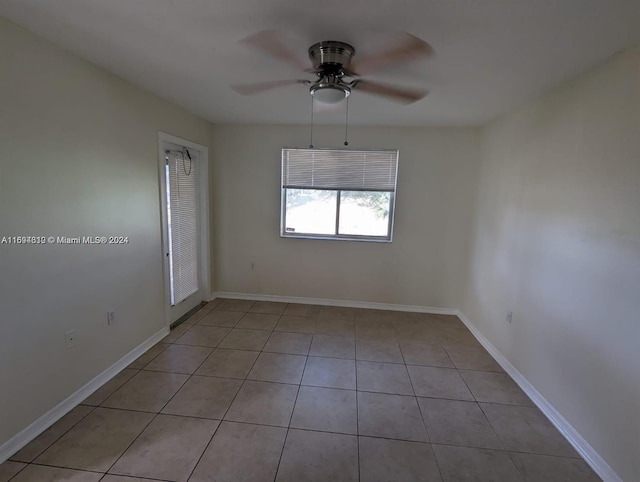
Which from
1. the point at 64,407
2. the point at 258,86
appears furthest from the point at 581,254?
the point at 64,407

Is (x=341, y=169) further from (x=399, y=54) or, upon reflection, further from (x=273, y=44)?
(x=273, y=44)

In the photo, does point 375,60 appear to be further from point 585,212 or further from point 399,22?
point 585,212

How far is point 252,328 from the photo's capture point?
133 inches

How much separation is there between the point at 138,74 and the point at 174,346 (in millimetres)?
2413

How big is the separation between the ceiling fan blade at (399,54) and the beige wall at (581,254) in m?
1.15

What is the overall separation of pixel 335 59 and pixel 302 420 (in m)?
2.29

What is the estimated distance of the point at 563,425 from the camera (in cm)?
200

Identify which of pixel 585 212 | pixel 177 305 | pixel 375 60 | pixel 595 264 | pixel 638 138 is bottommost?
pixel 177 305

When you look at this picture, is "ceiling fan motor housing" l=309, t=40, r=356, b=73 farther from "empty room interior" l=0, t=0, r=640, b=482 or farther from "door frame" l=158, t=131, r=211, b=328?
"door frame" l=158, t=131, r=211, b=328

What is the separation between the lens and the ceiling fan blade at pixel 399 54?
4.62 ft

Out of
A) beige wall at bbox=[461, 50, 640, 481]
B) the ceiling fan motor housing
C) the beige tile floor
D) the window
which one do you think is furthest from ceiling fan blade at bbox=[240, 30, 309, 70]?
the beige tile floor

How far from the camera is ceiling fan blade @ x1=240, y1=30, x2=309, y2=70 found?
4.58 feet

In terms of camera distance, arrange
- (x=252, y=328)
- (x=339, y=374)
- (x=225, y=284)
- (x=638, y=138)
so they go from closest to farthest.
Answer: (x=638, y=138)
(x=339, y=374)
(x=252, y=328)
(x=225, y=284)

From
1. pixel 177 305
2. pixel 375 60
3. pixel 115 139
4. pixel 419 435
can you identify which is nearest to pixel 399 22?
pixel 375 60
